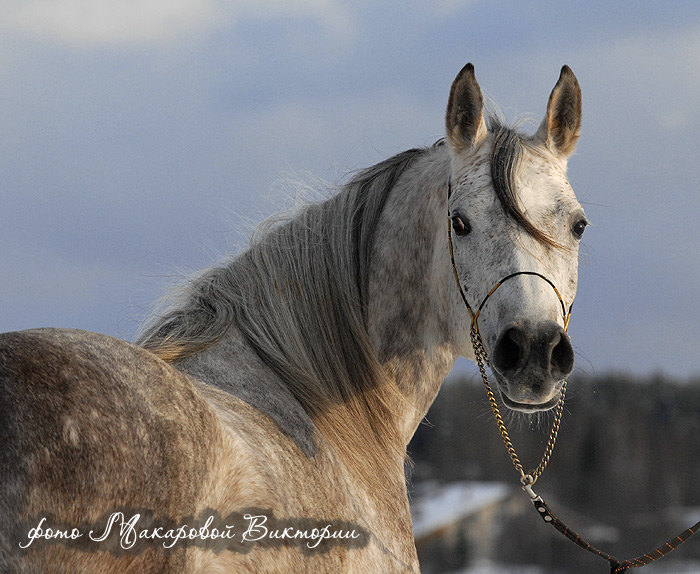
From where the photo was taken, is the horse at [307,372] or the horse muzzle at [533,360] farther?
the horse muzzle at [533,360]

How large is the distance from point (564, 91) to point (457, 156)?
2.64ft

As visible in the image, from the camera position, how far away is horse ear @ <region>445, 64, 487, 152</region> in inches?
163

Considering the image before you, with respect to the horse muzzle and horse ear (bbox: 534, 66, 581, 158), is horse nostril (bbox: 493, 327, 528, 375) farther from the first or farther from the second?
horse ear (bbox: 534, 66, 581, 158)

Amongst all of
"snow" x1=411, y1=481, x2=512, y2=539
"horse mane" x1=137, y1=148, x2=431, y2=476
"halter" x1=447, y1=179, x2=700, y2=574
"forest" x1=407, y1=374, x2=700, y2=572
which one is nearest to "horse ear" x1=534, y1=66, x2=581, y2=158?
"halter" x1=447, y1=179, x2=700, y2=574

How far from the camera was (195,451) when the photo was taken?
8.79 feet

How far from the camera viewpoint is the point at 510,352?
11.7 ft

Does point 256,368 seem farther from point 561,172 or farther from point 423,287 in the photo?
point 561,172

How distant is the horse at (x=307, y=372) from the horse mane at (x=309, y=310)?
1 cm

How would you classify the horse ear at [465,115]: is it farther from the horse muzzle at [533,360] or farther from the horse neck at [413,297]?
the horse muzzle at [533,360]

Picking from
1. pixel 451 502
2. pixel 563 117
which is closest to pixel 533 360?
pixel 563 117

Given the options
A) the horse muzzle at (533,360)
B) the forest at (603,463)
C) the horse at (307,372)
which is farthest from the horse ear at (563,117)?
the forest at (603,463)

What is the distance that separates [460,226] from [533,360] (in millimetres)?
800

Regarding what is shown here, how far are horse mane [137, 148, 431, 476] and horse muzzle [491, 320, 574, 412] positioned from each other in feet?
2.86

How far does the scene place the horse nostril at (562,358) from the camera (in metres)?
3.46
